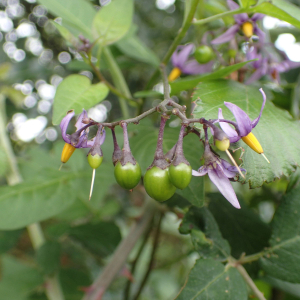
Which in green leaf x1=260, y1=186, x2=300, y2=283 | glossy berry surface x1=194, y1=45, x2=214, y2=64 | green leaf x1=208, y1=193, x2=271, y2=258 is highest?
glossy berry surface x1=194, y1=45, x2=214, y2=64

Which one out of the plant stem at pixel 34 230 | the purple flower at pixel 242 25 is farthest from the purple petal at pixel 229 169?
the plant stem at pixel 34 230

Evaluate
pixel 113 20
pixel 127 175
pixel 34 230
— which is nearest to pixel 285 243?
pixel 127 175

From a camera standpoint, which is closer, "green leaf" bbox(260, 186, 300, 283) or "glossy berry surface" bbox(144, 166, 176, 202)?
"glossy berry surface" bbox(144, 166, 176, 202)

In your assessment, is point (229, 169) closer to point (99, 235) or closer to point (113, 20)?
point (113, 20)

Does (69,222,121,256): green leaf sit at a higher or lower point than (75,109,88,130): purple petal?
lower

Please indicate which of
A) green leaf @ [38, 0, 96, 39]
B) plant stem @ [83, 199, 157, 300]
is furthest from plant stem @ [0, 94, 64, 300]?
green leaf @ [38, 0, 96, 39]

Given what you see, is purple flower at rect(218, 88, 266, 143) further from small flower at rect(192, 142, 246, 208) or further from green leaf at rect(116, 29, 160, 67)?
green leaf at rect(116, 29, 160, 67)

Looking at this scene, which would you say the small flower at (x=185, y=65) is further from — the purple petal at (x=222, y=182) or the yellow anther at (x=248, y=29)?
the purple petal at (x=222, y=182)
